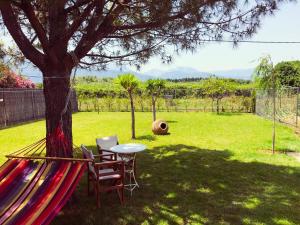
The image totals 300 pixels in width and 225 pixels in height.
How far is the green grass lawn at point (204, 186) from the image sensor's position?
4.29 meters

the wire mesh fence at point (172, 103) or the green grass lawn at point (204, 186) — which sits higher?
the wire mesh fence at point (172, 103)

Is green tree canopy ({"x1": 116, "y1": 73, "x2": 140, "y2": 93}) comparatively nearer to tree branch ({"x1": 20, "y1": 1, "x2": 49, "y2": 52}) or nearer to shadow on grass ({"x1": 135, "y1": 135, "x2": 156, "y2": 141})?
shadow on grass ({"x1": 135, "y1": 135, "x2": 156, "y2": 141})

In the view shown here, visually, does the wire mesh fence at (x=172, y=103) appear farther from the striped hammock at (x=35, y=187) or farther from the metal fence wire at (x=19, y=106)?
the striped hammock at (x=35, y=187)

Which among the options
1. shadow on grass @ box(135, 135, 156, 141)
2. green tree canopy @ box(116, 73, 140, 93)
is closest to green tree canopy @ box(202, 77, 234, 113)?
green tree canopy @ box(116, 73, 140, 93)

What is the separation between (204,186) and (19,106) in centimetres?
1273

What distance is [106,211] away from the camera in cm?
450

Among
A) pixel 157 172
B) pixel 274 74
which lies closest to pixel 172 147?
pixel 157 172

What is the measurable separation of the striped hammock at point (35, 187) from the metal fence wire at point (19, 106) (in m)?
11.0

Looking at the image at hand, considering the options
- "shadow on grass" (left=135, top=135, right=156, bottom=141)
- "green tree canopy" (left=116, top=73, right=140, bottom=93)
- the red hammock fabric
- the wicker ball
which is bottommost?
"shadow on grass" (left=135, top=135, right=156, bottom=141)

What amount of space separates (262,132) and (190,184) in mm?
6677

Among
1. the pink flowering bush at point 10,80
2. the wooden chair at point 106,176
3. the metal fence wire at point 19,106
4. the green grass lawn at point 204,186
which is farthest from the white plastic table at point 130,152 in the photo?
the pink flowering bush at point 10,80

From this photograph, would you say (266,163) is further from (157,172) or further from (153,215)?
(153,215)

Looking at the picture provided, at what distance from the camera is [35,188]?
3777 mm

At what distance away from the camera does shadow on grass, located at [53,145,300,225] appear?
4238 millimetres
